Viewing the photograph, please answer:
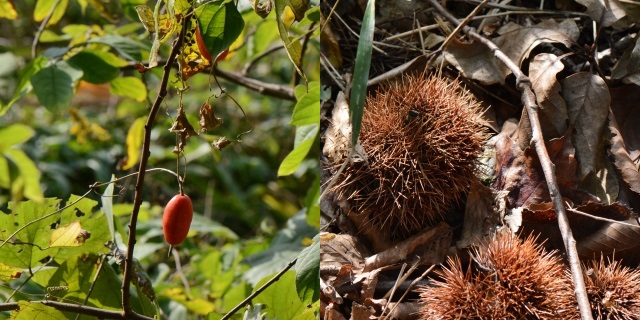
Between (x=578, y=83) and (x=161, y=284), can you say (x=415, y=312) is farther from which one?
(x=161, y=284)

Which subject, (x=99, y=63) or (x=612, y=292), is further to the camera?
(x=99, y=63)

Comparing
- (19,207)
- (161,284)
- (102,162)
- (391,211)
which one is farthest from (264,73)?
(391,211)

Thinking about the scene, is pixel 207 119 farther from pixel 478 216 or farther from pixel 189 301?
pixel 189 301

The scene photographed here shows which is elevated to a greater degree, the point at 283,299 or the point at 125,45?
the point at 125,45

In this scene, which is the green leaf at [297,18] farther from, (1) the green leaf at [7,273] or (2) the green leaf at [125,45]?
(2) the green leaf at [125,45]

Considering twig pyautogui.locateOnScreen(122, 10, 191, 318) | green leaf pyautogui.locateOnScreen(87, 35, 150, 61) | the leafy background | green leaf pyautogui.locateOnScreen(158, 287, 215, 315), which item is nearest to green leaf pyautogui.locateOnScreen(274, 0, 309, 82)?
the leafy background

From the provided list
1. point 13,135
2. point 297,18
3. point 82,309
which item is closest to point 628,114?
point 297,18
